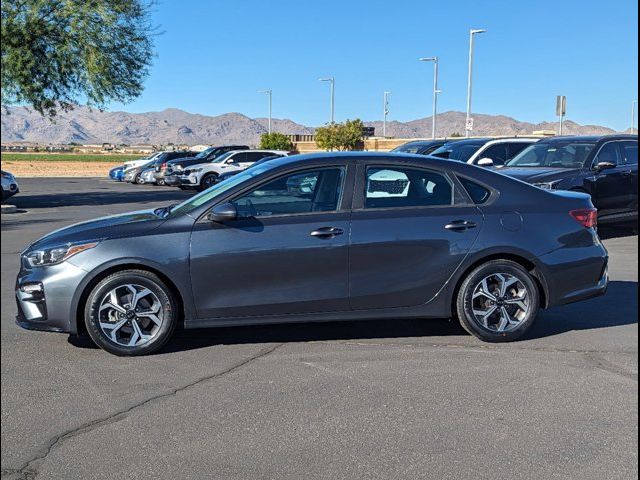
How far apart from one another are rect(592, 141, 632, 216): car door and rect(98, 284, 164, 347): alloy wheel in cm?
843

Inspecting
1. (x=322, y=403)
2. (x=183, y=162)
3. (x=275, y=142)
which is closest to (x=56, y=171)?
(x=275, y=142)

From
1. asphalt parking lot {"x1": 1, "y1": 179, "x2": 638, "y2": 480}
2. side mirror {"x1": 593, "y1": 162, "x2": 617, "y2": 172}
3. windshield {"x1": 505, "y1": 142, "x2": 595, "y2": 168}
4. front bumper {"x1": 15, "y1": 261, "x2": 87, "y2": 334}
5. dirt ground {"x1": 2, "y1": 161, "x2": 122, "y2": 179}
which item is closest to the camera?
asphalt parking lot {"x1": 1, "y1": 179, "x2": 638, "y2": 480}

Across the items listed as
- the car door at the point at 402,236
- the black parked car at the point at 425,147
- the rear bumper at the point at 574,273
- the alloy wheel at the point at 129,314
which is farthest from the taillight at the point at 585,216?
the black parked car at the point at 425,147

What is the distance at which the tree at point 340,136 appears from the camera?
69.6 meters

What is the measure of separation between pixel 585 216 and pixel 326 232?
90.1 inches

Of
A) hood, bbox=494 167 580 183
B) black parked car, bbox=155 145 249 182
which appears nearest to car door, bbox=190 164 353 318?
hood, bbox=494 167 580 183

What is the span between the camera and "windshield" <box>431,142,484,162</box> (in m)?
16.5

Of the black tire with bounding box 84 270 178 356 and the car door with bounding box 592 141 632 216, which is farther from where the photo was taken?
the car door with bounding box 592 141 632 216

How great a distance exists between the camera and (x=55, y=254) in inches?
208

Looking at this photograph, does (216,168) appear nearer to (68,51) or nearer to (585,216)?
(68,51)

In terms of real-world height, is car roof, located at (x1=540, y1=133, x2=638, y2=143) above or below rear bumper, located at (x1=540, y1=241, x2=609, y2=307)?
above

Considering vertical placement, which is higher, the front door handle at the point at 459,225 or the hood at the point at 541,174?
the hood at the point at 541,174

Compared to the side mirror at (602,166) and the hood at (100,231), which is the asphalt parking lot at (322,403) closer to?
the hood at (100,231)

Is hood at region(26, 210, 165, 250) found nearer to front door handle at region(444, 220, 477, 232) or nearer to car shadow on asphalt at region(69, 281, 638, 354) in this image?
car shadow on asphalt at region(69, 281, 638, 354)
